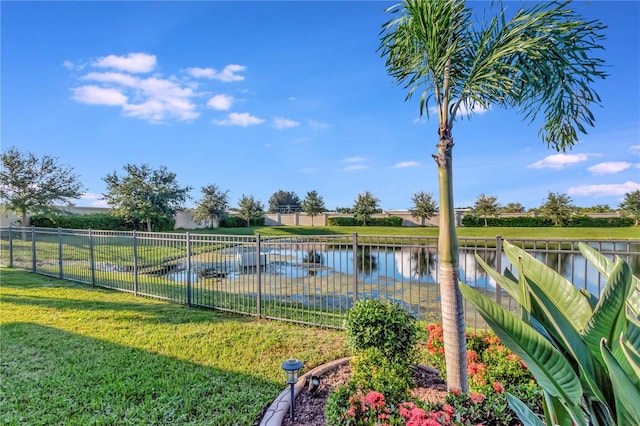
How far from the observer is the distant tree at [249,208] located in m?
33.6

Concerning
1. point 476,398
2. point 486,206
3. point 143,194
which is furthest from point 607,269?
point 486,206

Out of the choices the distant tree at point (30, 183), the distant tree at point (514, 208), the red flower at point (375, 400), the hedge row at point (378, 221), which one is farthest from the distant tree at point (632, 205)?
the distant tree at point (30, 183)

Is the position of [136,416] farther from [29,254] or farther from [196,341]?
[29,254]

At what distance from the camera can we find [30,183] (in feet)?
57.8

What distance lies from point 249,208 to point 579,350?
34049 millimetres

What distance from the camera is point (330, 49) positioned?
539 cm

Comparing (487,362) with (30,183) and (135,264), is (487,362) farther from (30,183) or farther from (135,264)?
(30,183)

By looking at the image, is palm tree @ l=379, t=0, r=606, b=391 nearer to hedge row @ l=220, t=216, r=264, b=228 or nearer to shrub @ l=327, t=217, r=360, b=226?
hedge row @ l=220, t=216, r=264, b=228

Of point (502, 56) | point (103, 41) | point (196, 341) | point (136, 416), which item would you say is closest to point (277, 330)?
point (196, 341)

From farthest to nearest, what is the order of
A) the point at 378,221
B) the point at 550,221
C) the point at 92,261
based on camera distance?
the point at 378,221 < the point at 550,221 < the point at 92,261

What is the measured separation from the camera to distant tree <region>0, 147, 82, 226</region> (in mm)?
16875

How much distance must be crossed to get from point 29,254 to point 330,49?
11125mm

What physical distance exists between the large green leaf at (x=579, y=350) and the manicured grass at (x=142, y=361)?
7.90 feet

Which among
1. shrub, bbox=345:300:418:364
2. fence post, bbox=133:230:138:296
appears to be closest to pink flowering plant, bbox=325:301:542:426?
shrub, bbox=345:300:418:364
